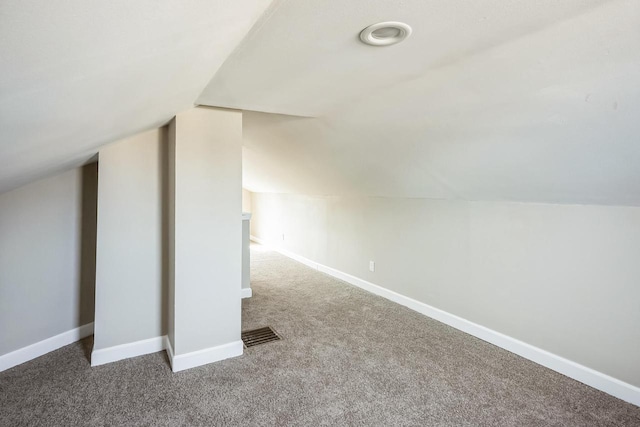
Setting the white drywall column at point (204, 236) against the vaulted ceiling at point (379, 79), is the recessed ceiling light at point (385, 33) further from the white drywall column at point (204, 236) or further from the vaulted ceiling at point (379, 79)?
the white drywall column at point (204, 236)

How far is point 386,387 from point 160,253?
1.81 m

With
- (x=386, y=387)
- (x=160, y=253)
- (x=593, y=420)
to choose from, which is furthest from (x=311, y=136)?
(x=593, y=420)

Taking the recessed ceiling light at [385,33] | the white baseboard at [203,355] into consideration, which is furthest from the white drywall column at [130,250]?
the recessed ceiling light at [385,33]

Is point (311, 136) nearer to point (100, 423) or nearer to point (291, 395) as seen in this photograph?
point (291, 395)

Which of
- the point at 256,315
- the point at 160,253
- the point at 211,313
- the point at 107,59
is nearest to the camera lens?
the point at 107,59

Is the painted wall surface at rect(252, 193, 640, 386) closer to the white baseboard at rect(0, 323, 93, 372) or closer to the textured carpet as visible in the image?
the textured carpet

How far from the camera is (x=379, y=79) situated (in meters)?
1.74

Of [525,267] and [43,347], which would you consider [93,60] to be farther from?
[525,267]

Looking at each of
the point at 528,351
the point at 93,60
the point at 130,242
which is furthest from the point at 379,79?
the point at 528,351

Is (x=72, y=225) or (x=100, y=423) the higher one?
(x=72, y=225)

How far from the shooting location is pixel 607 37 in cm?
118

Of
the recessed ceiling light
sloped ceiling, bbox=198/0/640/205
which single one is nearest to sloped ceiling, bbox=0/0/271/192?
sloped ceiling, bbox=198/0/640/205

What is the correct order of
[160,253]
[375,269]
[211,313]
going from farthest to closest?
1. [375,269]
2. [160,253]
3. [211,313]

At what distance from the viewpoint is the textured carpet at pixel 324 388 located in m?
1.84
